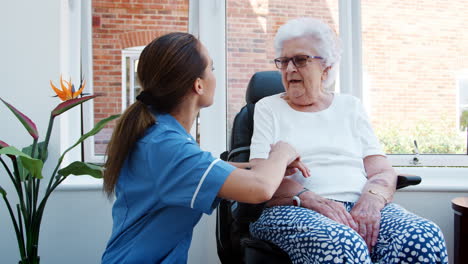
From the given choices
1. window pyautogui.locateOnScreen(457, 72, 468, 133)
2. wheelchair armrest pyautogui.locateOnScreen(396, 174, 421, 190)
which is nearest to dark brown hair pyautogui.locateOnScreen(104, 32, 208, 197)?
wheelchair armrest pyautogui.locateOnScreen(396, 174, 421, 190)

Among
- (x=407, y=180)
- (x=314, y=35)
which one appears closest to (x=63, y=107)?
(x=314, y=35)

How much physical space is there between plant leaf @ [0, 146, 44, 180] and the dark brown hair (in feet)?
2.12

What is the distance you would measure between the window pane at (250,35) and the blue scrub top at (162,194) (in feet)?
5.02

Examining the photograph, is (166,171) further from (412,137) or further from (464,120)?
(464,120)

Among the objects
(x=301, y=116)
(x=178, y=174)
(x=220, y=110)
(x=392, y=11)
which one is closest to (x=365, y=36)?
(x=392, y=11)

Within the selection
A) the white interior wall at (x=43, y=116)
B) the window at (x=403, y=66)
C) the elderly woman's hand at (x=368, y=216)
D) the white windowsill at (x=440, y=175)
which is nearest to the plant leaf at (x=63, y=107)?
the white interior wall at (x=43, y=116)

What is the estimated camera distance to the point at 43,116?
2.33 m

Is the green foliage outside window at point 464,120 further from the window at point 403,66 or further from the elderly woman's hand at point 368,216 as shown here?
the elderly woman's hand at point 368,216

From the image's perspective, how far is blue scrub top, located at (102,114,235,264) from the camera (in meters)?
1.08

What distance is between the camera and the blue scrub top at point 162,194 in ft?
3.56

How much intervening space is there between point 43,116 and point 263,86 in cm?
125

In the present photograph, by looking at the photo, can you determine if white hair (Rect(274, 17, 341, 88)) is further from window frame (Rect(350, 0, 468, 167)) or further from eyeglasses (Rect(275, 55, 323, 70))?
window frame (Rect(350, 0, 468, 167))

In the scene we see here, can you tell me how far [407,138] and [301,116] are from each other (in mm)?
1370

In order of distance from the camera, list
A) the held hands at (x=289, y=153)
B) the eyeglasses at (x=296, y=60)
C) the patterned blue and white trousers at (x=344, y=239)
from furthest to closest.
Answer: the eyeglasses at (x=296, y=60), the held hands at (x=289, y=153), the patterned blue and white trousers at (x=344, y=239)
